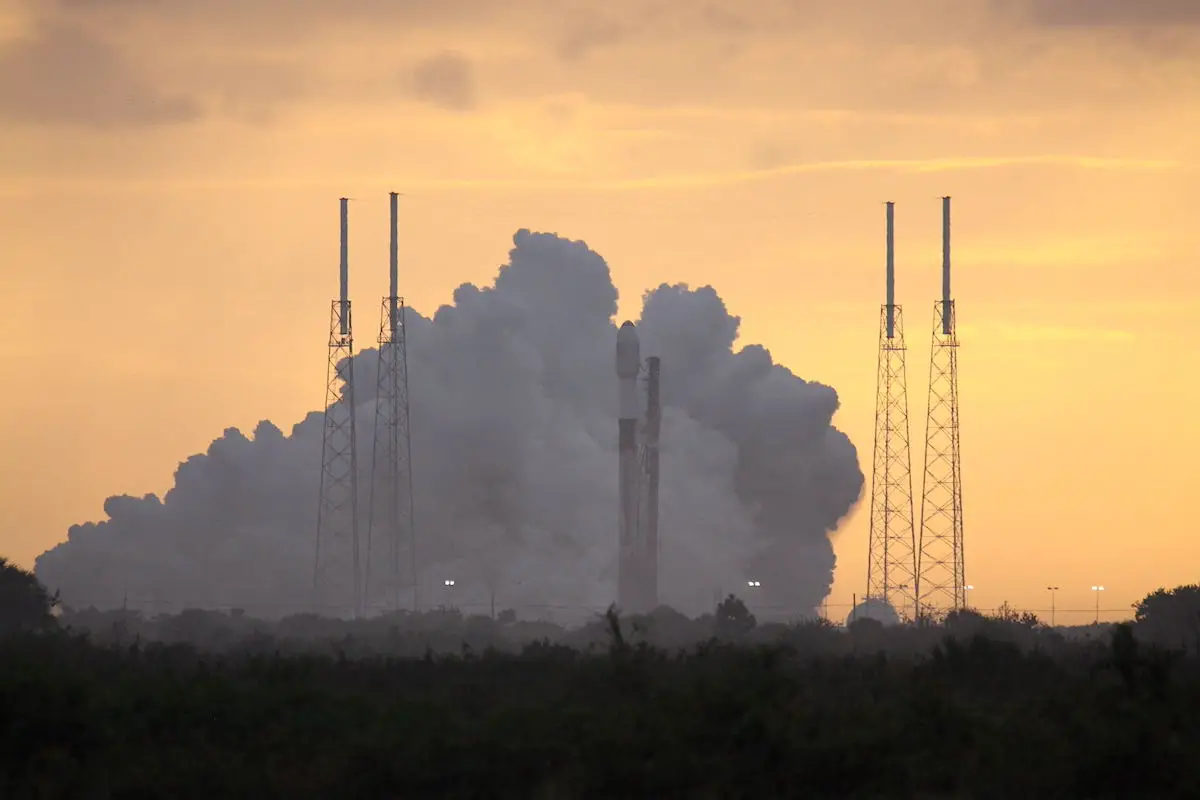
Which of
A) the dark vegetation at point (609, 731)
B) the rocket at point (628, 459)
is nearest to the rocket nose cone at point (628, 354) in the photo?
the rocket at point (628, 459)

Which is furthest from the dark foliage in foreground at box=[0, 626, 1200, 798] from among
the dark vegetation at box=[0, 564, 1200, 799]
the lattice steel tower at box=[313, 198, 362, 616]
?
the lattice steel tower at box=[313, 198, 362, 616]

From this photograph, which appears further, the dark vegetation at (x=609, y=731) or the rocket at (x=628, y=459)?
the rocket at (x=628, y=459)

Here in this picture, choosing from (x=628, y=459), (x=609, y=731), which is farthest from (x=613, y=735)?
(x=628, y=459)

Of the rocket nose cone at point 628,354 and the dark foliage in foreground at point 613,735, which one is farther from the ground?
the rocket nose cone at point 628,354

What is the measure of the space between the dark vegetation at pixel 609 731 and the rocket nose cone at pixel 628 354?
61.5m

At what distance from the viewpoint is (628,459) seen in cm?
10025

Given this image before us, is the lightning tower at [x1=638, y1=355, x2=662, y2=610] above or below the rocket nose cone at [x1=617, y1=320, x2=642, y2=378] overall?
below

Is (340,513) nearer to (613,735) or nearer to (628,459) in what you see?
(628,459)

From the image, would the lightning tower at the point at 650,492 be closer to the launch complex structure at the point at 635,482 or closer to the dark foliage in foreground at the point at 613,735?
the launch complex structure at the point at 635,482

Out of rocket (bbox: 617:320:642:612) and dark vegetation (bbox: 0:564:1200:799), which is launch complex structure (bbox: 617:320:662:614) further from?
dark vegetation (bbox: 0:564:1200:799)

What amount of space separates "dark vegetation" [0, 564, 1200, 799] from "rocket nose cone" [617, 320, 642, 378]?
61.5m

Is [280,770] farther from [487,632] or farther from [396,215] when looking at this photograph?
[396,215]

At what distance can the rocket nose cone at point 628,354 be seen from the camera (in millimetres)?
101000

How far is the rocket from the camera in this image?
100 metres
